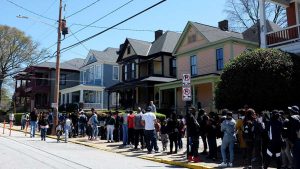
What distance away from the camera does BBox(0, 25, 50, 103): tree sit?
5819 centimetres

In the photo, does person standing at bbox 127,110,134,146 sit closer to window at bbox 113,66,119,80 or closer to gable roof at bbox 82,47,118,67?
gable roof at bbox 82,47,118,67

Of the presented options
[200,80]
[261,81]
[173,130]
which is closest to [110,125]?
[173,130]

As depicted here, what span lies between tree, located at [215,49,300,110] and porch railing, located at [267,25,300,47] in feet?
12.2

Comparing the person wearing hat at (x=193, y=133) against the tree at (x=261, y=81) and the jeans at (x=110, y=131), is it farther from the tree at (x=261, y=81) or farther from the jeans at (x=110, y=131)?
the jeans at (x=110, y=131)

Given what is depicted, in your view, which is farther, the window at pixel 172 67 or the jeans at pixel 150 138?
the window at pixel 172 67

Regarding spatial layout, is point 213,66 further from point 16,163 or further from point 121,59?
point 16,163

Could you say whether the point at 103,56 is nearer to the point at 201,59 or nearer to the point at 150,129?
the point at 201,59

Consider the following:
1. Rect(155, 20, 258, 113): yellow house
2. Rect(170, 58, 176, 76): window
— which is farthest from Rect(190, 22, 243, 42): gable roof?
Rect(170, 58, 176, 76): window

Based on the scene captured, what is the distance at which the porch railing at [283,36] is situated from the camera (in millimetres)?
19045

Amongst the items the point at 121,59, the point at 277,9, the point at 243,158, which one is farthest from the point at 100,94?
the point at 243,158

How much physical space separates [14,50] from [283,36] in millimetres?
49618

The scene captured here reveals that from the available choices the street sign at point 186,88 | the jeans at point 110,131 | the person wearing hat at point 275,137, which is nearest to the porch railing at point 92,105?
the jeans at point 110,131

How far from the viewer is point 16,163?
12.0 metres

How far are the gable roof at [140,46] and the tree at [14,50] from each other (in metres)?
21.4
